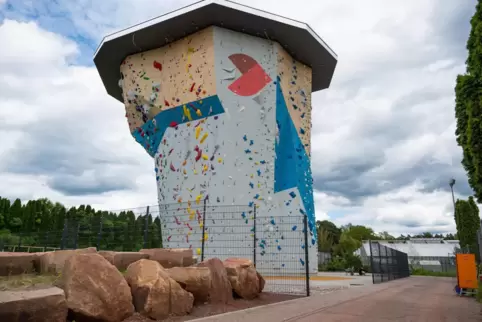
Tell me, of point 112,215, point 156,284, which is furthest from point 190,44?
point 156,284

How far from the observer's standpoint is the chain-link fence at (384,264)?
742 inches

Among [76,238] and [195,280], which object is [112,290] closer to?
[195,280]

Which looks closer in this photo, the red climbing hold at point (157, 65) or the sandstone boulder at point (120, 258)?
the sandstone boulder at point (120, 258)

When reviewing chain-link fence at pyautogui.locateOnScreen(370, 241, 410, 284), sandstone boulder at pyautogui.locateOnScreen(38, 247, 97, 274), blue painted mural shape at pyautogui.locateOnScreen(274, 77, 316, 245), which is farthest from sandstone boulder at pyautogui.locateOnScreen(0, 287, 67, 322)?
chain-link fence at pyautogui.locateOnScreen(370, 241, 410, 284)

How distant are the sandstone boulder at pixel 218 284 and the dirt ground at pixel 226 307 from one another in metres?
0.17

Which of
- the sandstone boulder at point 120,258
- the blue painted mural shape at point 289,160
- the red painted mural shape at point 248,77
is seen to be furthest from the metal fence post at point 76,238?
the red painted mural shape at point 248,77

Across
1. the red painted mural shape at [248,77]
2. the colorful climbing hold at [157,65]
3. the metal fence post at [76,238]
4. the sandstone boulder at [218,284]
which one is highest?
Result: the colorful climbing hold at [157,65]

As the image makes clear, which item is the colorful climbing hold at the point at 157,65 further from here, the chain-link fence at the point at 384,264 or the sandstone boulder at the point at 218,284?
the sandstone boulder at the point at 218,284

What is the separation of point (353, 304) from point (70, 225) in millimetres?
10794

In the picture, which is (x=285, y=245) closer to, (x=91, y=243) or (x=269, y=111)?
(x=269, y=111)

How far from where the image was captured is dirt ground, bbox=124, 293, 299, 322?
6212mm

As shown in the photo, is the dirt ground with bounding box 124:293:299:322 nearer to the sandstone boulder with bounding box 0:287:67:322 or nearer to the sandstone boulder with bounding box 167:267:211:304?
the sandstone boulder with bounding box 167:267:211:304

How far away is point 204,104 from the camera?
1877 cm

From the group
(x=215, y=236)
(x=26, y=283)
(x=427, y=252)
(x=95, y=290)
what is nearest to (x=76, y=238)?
(x=215, y=236)
